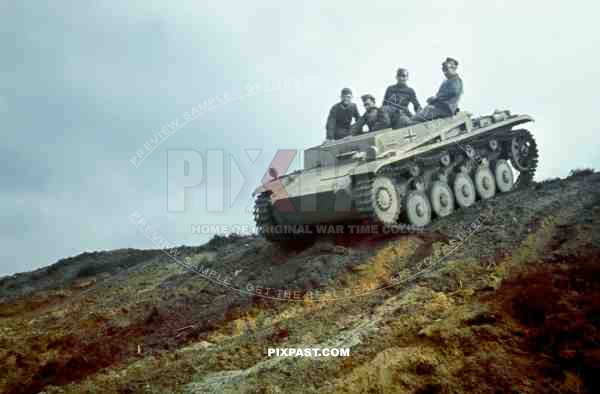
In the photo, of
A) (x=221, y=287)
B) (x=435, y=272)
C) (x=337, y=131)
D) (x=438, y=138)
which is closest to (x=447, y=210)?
(x=438, y=138)

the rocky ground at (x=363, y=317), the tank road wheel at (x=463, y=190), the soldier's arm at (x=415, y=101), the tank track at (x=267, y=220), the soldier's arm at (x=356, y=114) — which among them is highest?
the soldier's arm at (x=415, y=101)

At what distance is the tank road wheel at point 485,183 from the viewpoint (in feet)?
41.5

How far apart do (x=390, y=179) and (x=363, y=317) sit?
4.19 meters

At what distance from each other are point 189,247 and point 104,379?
10295 mm

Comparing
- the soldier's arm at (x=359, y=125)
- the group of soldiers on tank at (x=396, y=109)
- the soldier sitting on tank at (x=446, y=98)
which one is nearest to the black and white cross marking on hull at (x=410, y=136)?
the group of soldiers on tank at (x=396, y=109)

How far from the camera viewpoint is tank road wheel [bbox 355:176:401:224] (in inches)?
360

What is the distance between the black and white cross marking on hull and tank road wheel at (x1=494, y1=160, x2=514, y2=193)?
3.40m

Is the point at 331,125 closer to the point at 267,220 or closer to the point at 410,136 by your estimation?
the point at 410,136

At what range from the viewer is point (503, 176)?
44.5ft

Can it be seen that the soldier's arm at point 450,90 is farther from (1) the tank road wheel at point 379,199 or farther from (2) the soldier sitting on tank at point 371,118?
(1) the tank road wheel at point 379,199

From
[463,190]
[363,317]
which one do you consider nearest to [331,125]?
[463,190]

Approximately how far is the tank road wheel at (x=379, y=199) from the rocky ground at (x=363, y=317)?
0.44 m

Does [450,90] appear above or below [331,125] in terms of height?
above

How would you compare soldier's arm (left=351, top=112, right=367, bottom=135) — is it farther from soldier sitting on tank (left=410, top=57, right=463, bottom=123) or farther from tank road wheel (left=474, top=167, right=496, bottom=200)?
tank road wheel (left=474, top=167, right=496, bottom=200)
